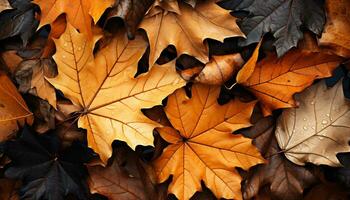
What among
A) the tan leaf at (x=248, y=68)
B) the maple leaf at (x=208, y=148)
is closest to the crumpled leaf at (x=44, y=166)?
the maple leaf at (x=208, y=148)

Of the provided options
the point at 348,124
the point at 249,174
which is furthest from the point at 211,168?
the point at 348,124

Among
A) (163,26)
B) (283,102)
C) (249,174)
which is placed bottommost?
(249,174)

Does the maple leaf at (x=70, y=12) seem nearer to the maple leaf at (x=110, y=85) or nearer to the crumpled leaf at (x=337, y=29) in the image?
the maple leaf at (x=110, y=85)

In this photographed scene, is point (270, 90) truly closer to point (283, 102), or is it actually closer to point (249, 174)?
point (283, 102)

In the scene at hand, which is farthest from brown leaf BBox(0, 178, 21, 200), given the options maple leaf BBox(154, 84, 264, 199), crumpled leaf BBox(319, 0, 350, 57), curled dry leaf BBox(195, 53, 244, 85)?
crumpled leaf BBox(319, 0, 350, 57)

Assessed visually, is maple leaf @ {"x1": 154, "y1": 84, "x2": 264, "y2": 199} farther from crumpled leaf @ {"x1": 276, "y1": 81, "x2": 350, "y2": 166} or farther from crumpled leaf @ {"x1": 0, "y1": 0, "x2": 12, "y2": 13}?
crumpled leaf @ {"x1": 0, "y1": 0, "x2": 12, "y2": 13}

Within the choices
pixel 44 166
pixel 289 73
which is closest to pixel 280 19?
pixel 289 73
